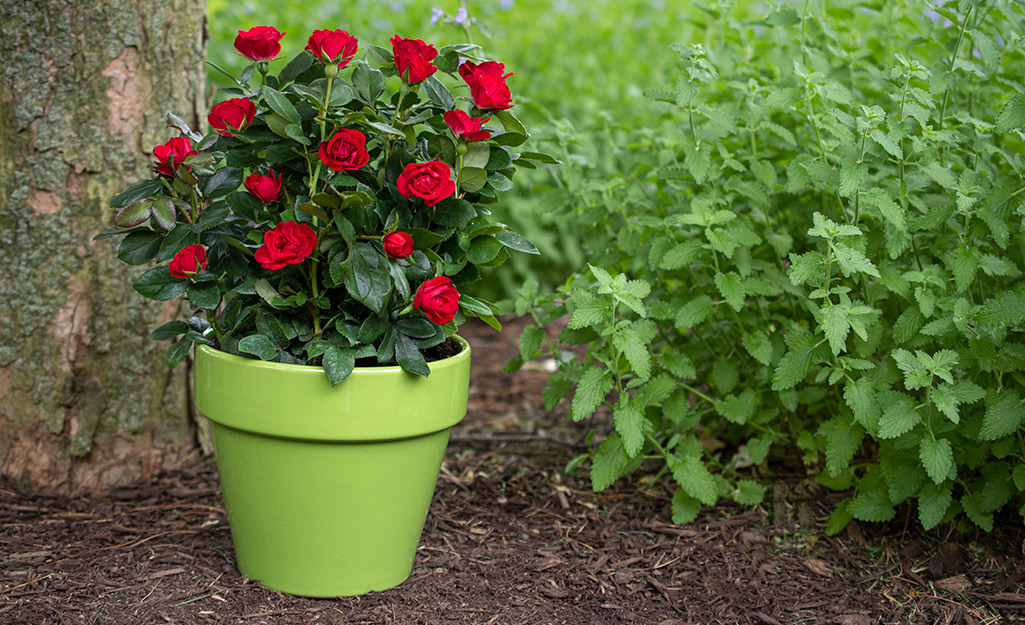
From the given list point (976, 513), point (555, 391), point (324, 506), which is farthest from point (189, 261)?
point (976, 513)

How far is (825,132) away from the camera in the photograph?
2.02 metres

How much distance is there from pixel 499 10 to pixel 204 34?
2376mm

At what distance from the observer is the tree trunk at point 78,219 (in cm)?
191

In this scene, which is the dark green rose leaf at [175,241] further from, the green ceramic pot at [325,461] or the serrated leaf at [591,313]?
the serrated leaf at [591,313]

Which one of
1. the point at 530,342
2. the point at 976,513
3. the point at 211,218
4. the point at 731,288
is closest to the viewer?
the point at 211,218

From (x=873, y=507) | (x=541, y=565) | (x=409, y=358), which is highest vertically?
(x=409, y=358)

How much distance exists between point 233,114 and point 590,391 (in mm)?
925

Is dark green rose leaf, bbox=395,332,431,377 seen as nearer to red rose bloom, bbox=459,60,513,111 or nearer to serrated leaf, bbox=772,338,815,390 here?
red rose bloom, bbox=459,60,513,111

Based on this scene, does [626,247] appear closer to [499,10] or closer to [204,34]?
Answer: [204,34]

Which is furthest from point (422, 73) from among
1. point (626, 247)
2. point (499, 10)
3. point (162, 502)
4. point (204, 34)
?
point (499, 10)

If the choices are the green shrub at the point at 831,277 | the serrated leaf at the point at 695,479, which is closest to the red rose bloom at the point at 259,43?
the green shrub at the point at 831,277

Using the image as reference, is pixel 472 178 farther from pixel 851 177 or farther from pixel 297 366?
pixel 851 177

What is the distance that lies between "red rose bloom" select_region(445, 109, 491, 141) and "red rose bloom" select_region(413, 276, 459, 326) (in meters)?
0.27

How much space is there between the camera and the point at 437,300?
1432 mm
